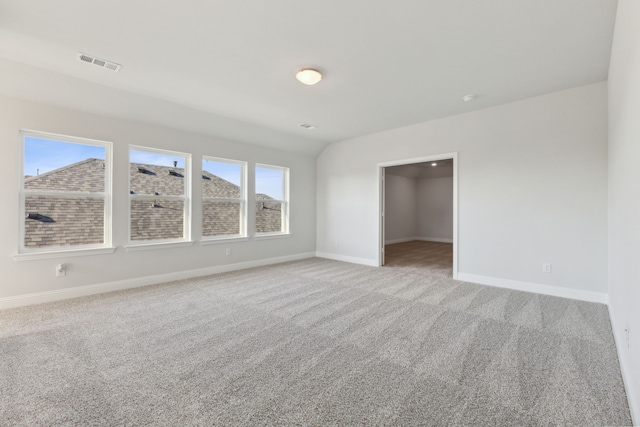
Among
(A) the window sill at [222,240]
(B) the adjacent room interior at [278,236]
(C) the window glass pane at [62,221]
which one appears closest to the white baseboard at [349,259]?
(B) the adjacent room interior at [278,236]

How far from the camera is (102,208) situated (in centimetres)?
401

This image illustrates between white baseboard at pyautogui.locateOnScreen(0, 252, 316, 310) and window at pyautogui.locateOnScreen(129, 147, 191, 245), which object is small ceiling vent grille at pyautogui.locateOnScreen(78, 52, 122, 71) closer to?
window at pyautogui.locateOnScreen(129, 147, 191, 245)

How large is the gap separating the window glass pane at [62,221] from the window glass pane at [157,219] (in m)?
0.41

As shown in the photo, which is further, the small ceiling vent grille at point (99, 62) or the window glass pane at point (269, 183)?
the window glass pane at point (269, 183)

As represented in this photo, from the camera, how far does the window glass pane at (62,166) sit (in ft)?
11.5

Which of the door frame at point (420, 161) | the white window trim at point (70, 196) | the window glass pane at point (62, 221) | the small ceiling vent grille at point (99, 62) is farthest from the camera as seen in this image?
the door frame at point (420, 161)

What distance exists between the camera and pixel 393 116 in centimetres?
469

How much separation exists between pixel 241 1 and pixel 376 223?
441cm

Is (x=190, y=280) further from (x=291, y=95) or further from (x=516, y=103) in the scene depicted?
(x=516, y=103)

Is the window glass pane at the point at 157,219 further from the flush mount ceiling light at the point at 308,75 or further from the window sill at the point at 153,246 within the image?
the flush mount ceiling light at the point at 308,75

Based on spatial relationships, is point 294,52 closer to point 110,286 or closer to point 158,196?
point 158,196

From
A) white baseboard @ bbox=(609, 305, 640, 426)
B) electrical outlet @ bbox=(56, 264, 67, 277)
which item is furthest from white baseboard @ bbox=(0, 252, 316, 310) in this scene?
white baseboard @ bbox=(609, 305, 640, 426)

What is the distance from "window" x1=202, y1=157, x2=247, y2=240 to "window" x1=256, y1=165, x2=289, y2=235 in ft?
1.27

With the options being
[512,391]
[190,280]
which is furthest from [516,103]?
[190,280]
